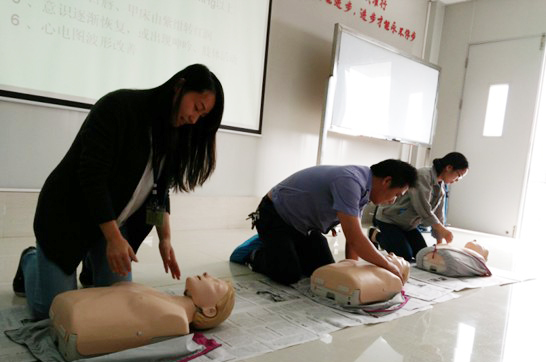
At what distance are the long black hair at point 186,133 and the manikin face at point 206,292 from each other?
32 cm

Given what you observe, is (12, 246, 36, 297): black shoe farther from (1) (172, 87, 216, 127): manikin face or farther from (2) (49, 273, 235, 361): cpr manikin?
(1) (172, 87, 216, 127): manikin face

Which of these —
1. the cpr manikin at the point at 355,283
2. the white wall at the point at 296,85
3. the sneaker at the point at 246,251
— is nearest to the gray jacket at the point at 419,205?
the cpr manikin at the point at 355,283

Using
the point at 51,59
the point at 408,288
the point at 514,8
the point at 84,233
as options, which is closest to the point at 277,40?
the point at 51,59

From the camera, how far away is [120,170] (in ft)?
4.18

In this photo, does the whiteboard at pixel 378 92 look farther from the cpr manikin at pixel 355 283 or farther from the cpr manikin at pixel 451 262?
the cpr manikin at pixel 355 283

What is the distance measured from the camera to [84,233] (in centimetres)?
130

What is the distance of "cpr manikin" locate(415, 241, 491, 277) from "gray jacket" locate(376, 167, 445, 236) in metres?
0.19

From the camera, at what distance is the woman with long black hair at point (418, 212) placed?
2.58m

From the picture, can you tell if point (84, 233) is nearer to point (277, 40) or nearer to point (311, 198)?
point (311, 198)

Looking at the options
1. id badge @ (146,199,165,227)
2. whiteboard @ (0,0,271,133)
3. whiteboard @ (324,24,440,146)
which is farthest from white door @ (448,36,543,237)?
id badge @ (146,199,165,227)

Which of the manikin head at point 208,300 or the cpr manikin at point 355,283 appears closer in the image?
the manikin head at point 208,300

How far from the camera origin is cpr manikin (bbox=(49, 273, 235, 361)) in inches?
42.1

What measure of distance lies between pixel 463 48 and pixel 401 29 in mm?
1023

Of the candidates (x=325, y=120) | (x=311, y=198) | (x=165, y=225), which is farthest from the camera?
(x=325, y=120)
